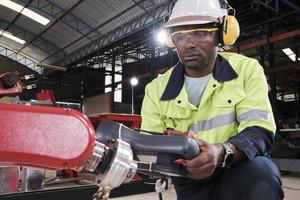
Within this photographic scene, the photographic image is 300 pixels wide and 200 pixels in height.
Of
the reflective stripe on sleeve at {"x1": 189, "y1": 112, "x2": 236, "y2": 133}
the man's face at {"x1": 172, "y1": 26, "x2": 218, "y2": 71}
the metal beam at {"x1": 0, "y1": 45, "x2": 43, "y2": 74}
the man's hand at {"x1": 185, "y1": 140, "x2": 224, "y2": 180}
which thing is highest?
the metal beam at {"x1": 0, "y1": 45, "x2": 43, "y2": 74}

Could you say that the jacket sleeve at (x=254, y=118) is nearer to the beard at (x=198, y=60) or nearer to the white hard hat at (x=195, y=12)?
the beard at (x=198, y=60)

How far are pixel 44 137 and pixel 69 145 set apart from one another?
6 centimetres

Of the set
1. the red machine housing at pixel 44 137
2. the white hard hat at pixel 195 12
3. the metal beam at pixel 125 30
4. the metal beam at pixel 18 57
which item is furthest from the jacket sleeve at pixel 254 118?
the metal beam at pixel 18 57

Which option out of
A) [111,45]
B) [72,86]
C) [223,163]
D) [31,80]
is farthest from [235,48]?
[223,163]

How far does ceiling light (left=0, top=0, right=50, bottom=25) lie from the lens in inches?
562

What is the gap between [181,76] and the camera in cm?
197

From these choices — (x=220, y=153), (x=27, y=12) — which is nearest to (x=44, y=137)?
(x=220, y=153)

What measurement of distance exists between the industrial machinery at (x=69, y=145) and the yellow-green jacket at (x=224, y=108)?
54 centimetres

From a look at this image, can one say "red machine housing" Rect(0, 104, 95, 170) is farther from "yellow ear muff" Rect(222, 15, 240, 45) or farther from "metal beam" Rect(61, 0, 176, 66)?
"metal beam" Rect(61, 0, 176, 66)

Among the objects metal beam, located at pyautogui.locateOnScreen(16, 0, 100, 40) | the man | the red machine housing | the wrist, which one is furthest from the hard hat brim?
metal beam, located at pyautogui.locateOnScreen(16, 0, 100, 40)

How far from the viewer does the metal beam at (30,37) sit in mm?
17595

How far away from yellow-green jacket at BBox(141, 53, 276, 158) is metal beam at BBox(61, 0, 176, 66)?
7629 millimetres

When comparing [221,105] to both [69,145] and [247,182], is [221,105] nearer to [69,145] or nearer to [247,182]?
[247,182]

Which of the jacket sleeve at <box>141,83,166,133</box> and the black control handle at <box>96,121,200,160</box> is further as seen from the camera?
the jacket sleeve at <box>141,83,166,133</box>
